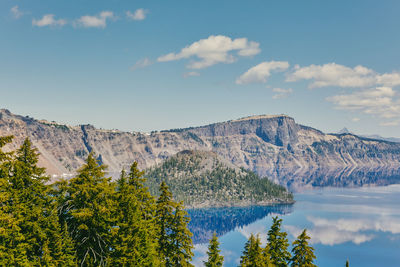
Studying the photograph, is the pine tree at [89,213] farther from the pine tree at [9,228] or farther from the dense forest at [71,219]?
the pine tree at [9,228]

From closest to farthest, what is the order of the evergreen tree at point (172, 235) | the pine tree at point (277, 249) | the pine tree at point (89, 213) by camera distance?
the pine tree at point (89, 213) → the evergreen tree at point (172, 235) → the pine tree at point (277, 249)

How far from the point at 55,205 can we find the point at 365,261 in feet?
458

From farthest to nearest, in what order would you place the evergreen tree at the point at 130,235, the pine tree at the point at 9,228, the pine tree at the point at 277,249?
the pine tree at the point at 277,249 → the evergreen tree at the point at 130,235 → the pine tree at the point at 9,228

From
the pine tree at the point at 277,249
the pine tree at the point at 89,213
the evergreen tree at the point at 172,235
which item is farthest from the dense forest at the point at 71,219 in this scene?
the pine tree at the point at 277,249

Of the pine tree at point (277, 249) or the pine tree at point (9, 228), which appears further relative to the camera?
the pine tree at point (277, 249)

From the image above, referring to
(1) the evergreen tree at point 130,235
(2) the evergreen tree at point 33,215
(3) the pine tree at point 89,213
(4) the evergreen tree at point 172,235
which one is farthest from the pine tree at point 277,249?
(2) the evergreen tree at point 33,215

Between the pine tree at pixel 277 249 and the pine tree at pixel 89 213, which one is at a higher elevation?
the pine tree at pixel 89 213

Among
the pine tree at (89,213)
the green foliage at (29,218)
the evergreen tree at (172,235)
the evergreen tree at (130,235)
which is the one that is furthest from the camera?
the evergreen tree at (172,235)

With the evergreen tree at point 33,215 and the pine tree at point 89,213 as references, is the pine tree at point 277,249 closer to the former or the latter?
the pine tree at point 89,213

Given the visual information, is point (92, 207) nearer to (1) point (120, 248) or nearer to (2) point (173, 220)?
(1) point (120, 248)

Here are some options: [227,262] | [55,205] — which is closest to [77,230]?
[55,205]

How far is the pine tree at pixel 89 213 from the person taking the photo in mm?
30016

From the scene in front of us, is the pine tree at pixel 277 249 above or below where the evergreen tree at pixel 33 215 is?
below

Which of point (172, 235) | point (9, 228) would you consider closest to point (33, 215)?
point (9, 228)
